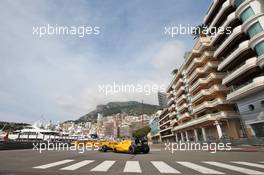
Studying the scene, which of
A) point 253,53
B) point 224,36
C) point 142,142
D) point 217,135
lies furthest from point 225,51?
point 142,142

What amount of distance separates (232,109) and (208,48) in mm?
12478

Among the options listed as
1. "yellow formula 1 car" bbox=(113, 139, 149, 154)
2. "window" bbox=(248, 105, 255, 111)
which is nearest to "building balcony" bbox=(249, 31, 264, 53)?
"window" bbox=(248, 105, 255, 111)

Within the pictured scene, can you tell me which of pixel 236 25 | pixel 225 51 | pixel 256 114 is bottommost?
pixel 256 114

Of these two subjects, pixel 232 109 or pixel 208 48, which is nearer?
pixel 232 109

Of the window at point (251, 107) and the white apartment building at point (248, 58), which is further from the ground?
the white apartment building at point (248, 58)

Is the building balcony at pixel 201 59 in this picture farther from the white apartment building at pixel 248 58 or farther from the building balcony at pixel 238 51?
the building balcony at pixel 238 51

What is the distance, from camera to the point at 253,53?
29844mm

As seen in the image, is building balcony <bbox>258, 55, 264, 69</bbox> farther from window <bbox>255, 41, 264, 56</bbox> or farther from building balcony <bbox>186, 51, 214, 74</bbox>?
building balcony <bbox>186, 51, 214, 74</bbox>

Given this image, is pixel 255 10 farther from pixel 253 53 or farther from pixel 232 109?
pixel 232 109

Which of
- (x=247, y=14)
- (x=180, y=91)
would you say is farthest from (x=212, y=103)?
(x=180, y=91)

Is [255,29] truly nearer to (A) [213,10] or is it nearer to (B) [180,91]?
(A) [213,10]

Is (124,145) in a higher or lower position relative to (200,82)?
lower

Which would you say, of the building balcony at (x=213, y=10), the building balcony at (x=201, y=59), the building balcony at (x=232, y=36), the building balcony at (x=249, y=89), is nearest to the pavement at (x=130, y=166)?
the building balcony at (x=249, y=89)

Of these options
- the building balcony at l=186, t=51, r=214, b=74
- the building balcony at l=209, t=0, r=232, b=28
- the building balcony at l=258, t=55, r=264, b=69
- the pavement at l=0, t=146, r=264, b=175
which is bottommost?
the pavement at l=0, t=146, r=264, b=175
